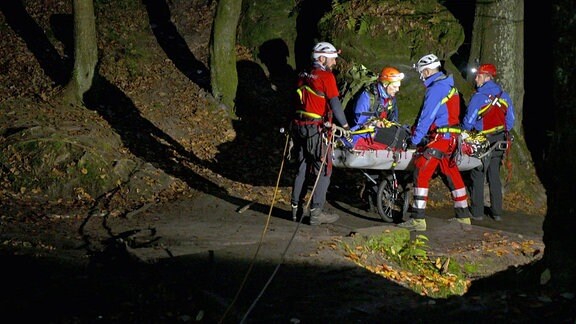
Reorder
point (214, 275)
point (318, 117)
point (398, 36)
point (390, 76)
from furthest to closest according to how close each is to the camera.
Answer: point (398, 36) → point (390, 76) → point (318, 117) → point (214, 275)

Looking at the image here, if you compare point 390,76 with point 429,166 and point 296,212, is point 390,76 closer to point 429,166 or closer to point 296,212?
point 429,166

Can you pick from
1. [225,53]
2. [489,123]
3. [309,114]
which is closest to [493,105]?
[489,123]

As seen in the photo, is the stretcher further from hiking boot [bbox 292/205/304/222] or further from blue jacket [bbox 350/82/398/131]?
hiking boot [bbox 292/205/304/222]

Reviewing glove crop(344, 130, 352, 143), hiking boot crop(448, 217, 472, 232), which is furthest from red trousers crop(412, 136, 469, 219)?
glove crop(344, 130, 352, 143)

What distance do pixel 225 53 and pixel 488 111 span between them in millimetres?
6861

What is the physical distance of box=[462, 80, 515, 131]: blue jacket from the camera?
1205 cm

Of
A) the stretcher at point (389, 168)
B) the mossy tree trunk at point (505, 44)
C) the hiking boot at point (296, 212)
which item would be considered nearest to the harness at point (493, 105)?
the stretcher at point (389, 168)

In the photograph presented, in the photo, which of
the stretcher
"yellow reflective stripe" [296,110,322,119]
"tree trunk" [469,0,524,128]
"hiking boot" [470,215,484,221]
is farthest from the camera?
"tree trunk" [469,0,524,128]

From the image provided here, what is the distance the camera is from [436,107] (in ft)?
35.6

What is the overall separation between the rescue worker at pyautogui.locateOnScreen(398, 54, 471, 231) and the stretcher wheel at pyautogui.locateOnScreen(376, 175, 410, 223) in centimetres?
71

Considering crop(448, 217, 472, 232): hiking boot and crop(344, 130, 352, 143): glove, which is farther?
crop(448, 217, 472, 232): hiking boot

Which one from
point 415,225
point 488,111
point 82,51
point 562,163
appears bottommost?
point 415,225

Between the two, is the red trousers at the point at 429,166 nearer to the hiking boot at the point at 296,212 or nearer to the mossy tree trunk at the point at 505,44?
the hiking boot at the point at 296,212

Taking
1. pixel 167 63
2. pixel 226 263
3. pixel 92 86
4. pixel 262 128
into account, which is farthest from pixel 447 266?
pixel 167 63
